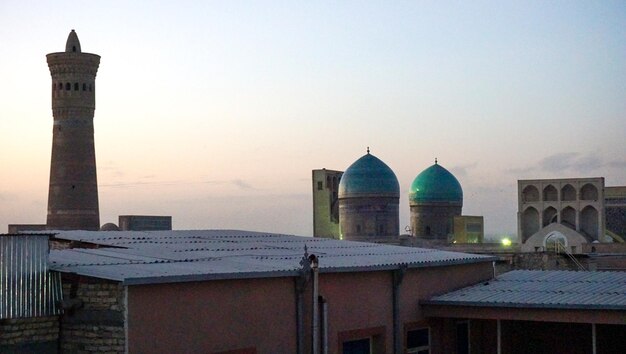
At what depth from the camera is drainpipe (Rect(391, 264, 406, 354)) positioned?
42.2ft

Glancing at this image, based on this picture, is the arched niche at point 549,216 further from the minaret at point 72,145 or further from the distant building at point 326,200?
the minaret at point 72,145

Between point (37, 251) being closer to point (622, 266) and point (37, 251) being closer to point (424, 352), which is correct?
point (424, 352)

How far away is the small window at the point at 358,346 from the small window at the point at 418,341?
0.87 meters

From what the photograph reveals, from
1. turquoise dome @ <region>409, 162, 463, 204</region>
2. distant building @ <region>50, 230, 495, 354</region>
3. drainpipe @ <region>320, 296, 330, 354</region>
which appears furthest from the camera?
turquoise dome @ <region>409, 162, 463, 204</region>

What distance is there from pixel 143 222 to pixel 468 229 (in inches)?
766

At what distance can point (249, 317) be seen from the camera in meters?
10.2

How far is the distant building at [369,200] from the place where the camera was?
2117 inches

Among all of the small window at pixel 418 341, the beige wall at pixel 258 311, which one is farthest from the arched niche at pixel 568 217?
the small window at pixel 418 341

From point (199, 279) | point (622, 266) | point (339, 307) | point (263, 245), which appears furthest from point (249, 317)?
point (622, 266)

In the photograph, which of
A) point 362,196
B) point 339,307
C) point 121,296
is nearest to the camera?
point 121,296

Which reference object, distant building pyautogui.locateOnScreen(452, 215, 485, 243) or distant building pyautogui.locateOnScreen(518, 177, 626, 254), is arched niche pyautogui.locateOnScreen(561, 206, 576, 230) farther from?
distant building pyautogui.locateOnScreen(452, 215, 485, 243)

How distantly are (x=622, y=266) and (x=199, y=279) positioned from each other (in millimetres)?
25521

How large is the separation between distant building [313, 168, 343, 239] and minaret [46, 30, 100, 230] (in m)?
17.1

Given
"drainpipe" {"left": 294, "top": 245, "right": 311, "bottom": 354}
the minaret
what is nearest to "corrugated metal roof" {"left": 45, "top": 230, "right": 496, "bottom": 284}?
"drainpipe" {"left": 294, "top": 245, "right": 311, "bottom": 354}
